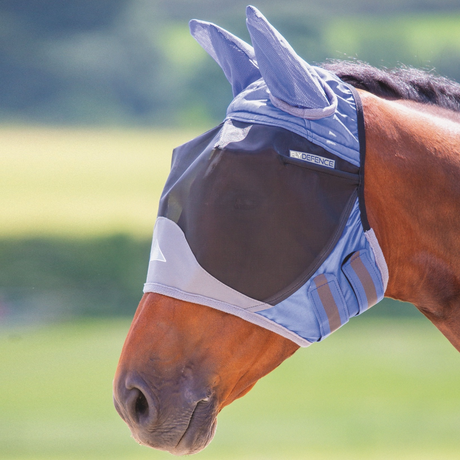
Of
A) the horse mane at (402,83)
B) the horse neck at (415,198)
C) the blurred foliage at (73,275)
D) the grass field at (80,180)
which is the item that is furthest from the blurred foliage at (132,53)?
the horse neck at (415,198)

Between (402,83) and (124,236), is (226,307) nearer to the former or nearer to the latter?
(402,83)

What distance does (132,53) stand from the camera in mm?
9047

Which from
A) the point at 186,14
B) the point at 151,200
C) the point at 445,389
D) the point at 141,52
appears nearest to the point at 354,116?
the point at 445,389

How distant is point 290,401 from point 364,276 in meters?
4.47

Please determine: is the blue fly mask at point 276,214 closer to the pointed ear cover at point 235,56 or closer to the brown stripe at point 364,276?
the brown stripe at point 364,276

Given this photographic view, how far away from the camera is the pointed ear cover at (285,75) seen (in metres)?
0.85

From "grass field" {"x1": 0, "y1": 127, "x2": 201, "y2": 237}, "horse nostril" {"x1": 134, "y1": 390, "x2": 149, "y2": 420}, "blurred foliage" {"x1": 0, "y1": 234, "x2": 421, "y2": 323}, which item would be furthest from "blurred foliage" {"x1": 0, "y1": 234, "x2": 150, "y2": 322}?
"horse nostril" {"x1": 134, "y1": 390, "x2": 149, "y2": 420}

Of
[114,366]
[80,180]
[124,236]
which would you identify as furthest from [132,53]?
[114,366]

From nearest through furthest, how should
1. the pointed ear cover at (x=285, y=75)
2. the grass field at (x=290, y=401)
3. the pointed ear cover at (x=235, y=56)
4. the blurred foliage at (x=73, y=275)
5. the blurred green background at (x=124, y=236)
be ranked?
the pointed ear cover at (x=285, y=75)
the pointed ear cover at (x=235, y=56)
the grass field at (x=290, y=401)
the blurred green background at (x=124, y=236)
the blurred foliage at (x=73, y=275)

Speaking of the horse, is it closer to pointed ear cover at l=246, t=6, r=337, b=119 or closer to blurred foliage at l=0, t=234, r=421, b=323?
pointed ear cover at l=246, t=6, r=337, b=119

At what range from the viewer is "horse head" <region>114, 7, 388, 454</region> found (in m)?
0.87

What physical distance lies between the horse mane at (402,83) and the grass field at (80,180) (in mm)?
6464

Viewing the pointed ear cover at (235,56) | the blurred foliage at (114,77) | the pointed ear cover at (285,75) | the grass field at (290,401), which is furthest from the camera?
the blurred foliage at (114,77)

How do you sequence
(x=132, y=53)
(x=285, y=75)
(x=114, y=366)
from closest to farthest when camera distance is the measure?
(x=285, y=75) → (x=114, y=366) → (x=132, y=53)
